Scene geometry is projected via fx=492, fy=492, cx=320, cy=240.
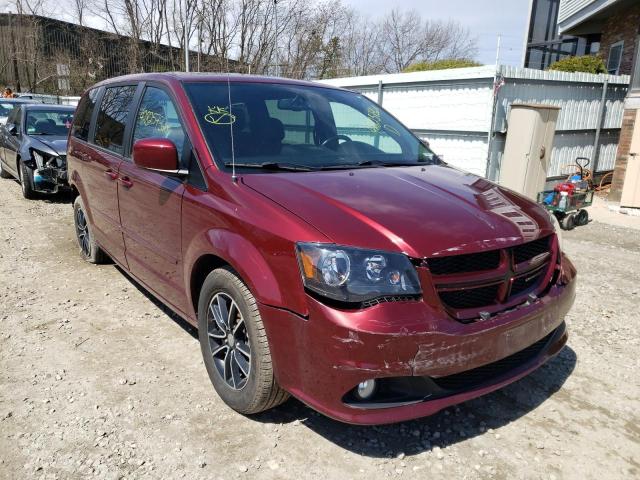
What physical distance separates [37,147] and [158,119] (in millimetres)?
6276

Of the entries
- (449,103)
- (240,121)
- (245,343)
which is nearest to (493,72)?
(449,103)

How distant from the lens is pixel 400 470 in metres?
2.36

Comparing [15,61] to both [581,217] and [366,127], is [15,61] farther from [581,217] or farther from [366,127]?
[366,127]

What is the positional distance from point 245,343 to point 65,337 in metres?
1.83

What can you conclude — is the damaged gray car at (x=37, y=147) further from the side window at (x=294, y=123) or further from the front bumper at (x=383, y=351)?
the front bumper at (x=383, y=351)

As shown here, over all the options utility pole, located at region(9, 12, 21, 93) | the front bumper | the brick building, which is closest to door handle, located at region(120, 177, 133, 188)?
the front bumper

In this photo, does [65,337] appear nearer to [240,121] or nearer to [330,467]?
[240,121]

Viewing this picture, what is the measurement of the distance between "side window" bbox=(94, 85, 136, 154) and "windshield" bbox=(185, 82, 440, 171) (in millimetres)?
994

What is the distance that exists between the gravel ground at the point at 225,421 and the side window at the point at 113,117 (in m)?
1.41

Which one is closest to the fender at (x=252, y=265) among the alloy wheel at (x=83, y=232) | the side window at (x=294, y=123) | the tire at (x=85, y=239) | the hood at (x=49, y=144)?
the side window at (x=294, y=123)

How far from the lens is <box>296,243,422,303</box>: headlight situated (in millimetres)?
2086

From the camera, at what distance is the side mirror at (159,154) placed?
2865 millimetres

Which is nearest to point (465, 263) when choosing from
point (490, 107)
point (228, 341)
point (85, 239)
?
point (228, 341)

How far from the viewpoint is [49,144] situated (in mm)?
8430
